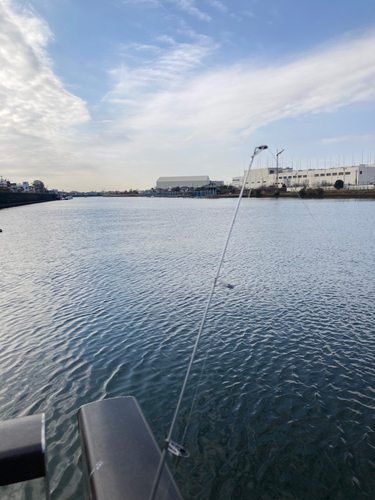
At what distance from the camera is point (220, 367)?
9422 mm

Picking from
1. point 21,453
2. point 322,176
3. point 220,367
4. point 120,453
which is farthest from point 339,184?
point 21,453

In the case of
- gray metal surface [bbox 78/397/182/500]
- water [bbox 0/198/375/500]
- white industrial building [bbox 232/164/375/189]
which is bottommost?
water [bbox 0/198/375/500]

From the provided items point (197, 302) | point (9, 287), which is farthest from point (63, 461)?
point (9, 287)

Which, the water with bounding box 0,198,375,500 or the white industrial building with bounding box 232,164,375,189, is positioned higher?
the white industrial building with bounding box 232,164,375,189

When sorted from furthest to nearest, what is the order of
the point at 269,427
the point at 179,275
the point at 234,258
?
the point at 234,258, the point at 179,275, the point at 269,427

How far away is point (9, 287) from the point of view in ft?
57.4

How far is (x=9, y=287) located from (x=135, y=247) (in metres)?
13.4

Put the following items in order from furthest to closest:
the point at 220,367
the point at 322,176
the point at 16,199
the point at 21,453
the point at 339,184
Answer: the point at 322,176 → the point at 339,184 → the point at 16,199 → the point at 220,367 → the point at 21,453

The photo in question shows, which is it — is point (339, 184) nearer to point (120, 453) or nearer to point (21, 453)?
point (120, 453)

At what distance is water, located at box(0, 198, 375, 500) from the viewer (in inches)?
236

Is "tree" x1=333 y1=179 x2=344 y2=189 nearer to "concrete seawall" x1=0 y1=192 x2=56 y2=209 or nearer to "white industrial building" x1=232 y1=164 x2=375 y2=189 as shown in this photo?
"white industrial building" x1=232 y1=164 x2=375 y2=189

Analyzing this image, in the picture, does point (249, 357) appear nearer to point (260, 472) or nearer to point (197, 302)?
point (260, 472)

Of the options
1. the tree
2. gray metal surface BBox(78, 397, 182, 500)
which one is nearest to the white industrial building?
the tree

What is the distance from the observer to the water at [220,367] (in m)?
6.00
